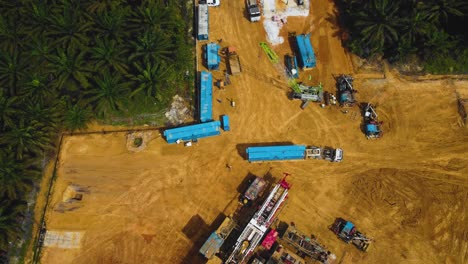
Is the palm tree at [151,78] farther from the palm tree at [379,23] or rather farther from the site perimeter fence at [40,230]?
the palm tree at [379,23]

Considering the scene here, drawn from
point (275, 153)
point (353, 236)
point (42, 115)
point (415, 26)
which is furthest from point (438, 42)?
point (42, 115)

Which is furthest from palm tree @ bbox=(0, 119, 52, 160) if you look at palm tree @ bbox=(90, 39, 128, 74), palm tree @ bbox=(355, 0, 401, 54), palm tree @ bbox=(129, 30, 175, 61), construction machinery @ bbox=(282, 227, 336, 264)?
palm tree @ bbox=(355, 0, 401, 54)

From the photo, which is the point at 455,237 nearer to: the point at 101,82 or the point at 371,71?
the point at 371,71

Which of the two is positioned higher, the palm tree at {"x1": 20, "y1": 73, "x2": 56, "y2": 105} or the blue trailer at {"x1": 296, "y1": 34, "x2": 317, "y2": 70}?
the blue trailer at {"x1": 296, "y1": 34, "x2": 317, "y2": 70}

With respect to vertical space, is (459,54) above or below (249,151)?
above

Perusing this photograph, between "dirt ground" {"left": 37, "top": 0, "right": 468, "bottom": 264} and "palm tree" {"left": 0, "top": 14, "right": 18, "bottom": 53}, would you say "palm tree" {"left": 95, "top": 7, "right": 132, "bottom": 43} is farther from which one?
"dirt ground" {"left": 37, "top": 0, "right": 468, "bottom": 264}

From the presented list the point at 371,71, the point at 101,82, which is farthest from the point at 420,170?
the point at 101,82

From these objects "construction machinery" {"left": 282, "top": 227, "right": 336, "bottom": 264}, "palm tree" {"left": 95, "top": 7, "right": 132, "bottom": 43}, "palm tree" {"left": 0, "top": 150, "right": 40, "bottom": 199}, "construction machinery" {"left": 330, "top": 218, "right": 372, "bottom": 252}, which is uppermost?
"palm tree" {"left": 95, "top": 7, "right": 132, "bottom": 43}
